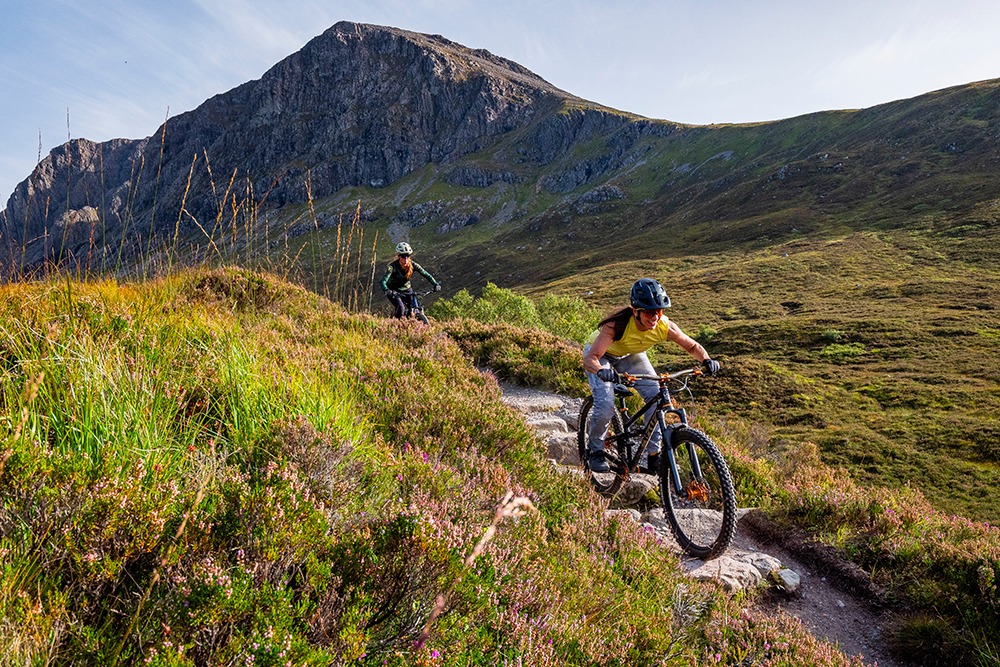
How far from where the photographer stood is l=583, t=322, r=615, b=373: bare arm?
608cm

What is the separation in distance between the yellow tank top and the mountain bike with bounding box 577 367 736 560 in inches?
20.8

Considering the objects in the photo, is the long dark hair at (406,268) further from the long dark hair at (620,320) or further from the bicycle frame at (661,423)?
the bicycle frame at (661,423)

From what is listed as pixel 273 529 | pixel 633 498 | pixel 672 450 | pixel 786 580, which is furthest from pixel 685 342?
pixel 273 529

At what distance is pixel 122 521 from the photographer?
2.04 metres

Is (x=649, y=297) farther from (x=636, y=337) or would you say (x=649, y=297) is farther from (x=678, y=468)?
(x=678, y=468)

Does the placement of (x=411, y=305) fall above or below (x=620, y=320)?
below

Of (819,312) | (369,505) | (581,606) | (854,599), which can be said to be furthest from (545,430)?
(819,312)

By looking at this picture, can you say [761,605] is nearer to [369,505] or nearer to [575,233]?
[369,505]

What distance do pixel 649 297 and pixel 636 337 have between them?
77cm

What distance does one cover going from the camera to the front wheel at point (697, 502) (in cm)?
494

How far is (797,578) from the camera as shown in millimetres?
5062

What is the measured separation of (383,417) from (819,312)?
46594 millimetres

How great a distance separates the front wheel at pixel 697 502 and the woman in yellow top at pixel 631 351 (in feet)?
1.37

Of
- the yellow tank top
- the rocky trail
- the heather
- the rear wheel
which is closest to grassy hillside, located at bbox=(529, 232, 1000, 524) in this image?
the heather
